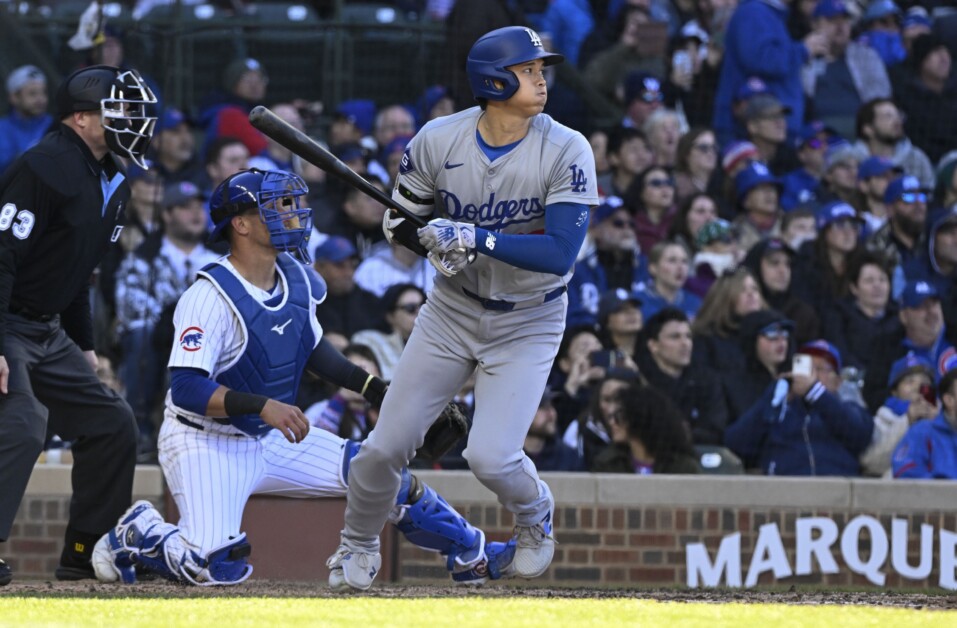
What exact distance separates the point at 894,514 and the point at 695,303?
1654 millimetres

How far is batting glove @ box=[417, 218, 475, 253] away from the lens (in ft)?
16.9

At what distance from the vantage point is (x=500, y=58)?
5.38 metres

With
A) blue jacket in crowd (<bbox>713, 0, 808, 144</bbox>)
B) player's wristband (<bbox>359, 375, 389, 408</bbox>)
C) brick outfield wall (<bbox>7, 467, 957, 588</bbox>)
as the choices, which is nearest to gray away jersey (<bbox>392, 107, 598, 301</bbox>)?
player's wristband (<bbox>359, 375, 389, 408</bbox>)

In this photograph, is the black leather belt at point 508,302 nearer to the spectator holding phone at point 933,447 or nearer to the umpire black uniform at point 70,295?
the umpire black uniform at point 70,295

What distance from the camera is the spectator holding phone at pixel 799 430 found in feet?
26.2

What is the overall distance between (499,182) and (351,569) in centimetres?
139

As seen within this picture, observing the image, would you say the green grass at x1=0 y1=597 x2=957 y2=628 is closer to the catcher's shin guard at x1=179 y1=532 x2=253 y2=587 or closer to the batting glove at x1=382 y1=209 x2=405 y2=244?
the catcher's shin guard at x1=179 y1=532 x2=253 y2=587

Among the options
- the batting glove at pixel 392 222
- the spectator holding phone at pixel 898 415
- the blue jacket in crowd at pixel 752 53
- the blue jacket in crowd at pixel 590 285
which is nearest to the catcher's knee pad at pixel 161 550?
the batting glove at pixel 392 222

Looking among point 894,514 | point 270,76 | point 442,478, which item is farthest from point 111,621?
point 270,76

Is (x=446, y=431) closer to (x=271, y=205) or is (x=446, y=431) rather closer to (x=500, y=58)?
(x=271, y=205)

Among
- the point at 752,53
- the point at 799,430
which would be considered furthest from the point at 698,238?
the point at 752,53

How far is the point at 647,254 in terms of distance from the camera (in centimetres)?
920

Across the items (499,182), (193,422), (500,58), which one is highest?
(500,58)

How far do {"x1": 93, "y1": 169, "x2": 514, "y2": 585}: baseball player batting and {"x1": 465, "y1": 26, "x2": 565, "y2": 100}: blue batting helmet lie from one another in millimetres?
888
